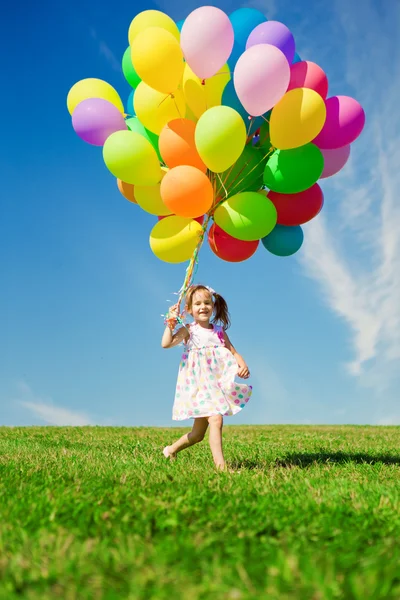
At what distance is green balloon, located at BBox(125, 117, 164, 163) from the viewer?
5801 millimetres

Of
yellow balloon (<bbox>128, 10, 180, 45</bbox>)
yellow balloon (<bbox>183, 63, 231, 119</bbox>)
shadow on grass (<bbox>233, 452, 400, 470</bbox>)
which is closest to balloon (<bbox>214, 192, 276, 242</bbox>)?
yellow balloon (<bbox>183, 63, 231, 119</bbox>)

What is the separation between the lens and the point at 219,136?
484cm

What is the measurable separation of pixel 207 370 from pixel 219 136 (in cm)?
228

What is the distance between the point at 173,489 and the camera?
3.71 metres

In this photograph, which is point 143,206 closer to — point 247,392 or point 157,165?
point 157,165

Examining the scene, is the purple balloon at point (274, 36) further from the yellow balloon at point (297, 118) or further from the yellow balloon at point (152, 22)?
the yellow balloon at point (152, 22)

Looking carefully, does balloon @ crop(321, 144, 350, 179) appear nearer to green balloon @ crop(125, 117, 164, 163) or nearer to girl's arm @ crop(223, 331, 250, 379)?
green balloon @ crop(125, 117, 164, 163)

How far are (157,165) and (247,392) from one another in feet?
7.92

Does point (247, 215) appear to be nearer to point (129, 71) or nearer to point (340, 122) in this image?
point (340, 122)

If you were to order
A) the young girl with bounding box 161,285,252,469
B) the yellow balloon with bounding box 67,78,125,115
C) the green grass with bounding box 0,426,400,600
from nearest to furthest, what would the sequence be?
the green grass with bounding box 0,426,400,600, the young girl with bounding box 161,285,252,469, the yellow balloon with bounding box 67,78,125,115

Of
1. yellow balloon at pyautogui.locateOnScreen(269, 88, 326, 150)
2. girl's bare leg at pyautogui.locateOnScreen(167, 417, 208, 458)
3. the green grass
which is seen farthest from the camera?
girl's bare leg at pyautogui.locateOnScreen(167, 417, 208, 458)

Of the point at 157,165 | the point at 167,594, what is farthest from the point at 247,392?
the point at 167,594

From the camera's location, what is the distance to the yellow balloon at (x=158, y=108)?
5.43 m

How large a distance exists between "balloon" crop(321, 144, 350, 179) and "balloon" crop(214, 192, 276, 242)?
1037mm
